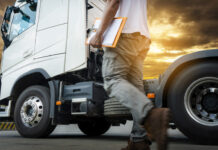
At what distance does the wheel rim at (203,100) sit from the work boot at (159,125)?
1.61 meters

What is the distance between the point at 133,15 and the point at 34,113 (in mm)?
2976

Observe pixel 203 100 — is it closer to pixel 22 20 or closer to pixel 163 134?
pixel 163 134

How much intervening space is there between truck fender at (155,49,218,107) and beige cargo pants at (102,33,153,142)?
1073 millimetres

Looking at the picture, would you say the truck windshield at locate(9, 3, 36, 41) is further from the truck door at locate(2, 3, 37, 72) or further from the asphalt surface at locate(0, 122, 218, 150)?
the asphalt surface at locate(0, 122, 218, 150)

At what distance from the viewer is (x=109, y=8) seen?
215 centimetres

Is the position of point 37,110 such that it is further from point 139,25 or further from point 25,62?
point 139,25

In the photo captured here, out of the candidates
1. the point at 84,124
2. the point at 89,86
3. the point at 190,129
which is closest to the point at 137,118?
the point at 190,129

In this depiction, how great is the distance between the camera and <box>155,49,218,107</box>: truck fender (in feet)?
10.6

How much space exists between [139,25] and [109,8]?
0.30 meters

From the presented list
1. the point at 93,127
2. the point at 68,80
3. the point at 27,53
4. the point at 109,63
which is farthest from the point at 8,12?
the point at 109,63

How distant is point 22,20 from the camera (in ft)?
18.2

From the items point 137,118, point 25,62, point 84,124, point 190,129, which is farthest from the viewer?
point 84,124

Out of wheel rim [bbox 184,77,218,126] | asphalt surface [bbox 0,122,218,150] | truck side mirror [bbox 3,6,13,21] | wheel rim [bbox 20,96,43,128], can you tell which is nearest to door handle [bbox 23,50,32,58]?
wheel rim [bbox 20,96,43,128]

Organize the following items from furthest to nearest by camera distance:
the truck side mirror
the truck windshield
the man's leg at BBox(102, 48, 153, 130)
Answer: the truck side mirror
the truck windshield
the man's leg at BBox(102, 48, 153, 130)
